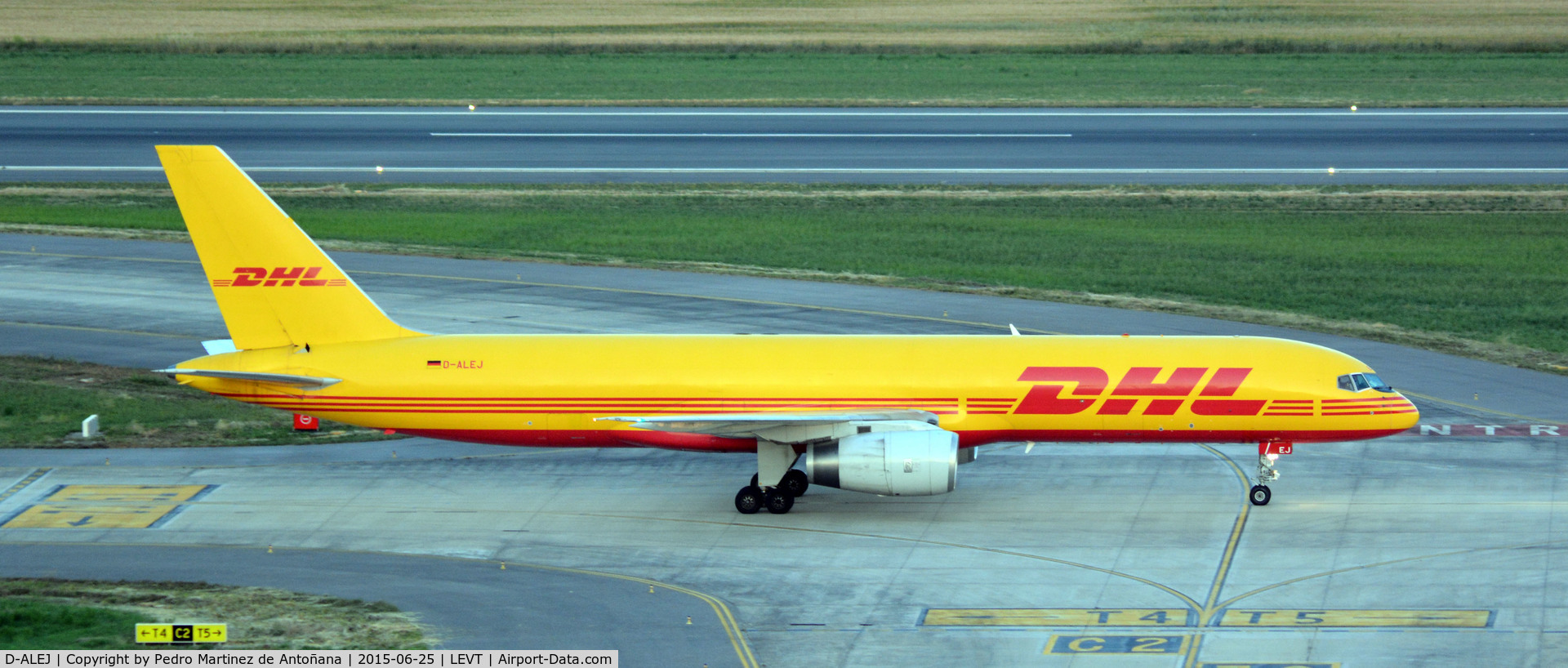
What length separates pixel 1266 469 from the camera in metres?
33.4

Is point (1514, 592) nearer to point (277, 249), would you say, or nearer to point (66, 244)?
point (277, 249)

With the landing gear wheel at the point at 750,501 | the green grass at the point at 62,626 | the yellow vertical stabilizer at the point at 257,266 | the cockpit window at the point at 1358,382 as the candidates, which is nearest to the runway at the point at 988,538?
the landing gear wheel at the point at 750,501

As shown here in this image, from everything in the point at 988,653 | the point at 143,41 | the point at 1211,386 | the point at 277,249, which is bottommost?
the point at 988,653

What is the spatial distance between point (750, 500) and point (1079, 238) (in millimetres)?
33149

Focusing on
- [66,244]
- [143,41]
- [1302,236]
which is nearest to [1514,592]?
[1302,236]

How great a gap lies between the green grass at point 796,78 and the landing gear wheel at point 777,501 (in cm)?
6322

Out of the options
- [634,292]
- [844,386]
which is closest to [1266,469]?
[844,386]

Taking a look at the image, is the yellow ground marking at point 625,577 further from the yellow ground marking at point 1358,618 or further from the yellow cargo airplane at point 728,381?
the yellow ground marking at point 1358,618

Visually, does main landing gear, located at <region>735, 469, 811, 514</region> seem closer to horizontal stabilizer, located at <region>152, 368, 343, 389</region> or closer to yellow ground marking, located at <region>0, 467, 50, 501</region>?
horizontal stabilizer, located at <region>152, 368, 343, 389</region>

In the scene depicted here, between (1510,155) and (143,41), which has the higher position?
(143,41)

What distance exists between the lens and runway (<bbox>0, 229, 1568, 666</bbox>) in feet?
85.1

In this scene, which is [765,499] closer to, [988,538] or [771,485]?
[771,485]

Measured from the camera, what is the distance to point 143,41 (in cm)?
11806

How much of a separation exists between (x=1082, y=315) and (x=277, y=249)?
27.1 meters
